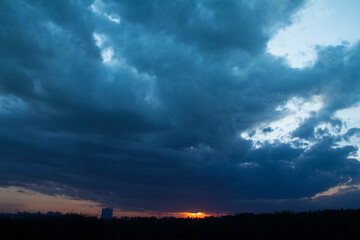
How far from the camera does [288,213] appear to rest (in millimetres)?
37156

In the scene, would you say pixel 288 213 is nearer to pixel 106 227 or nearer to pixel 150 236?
pixel 150 236

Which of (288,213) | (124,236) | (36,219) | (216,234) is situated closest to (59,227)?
(36,219)

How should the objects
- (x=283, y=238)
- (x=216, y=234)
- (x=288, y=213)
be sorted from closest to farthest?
(x=283, y=238) → (x=216, y=234) → (x=288, y=213)

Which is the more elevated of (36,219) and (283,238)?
(36,219)

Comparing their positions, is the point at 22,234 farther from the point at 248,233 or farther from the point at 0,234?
the point at 248,233

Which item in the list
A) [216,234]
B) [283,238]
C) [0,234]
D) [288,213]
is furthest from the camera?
[288,213]

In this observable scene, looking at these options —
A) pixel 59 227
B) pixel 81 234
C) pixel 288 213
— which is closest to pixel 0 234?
pixel 59 227

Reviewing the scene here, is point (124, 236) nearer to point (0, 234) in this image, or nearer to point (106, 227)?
point (106, 227)

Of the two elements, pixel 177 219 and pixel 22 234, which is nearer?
pixel 22 234

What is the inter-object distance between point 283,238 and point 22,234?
21.8 meters

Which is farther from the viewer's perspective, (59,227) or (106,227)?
(106,227)

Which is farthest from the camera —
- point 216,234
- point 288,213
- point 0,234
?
point 288,213

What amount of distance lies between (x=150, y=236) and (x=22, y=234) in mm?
10565

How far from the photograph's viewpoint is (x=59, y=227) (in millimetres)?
25328
